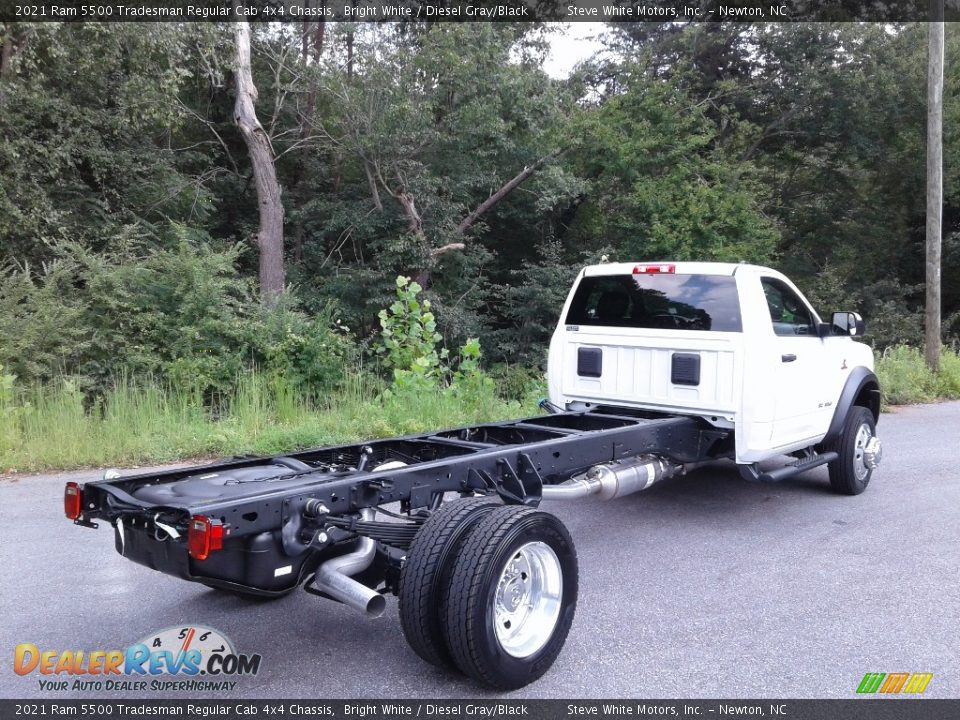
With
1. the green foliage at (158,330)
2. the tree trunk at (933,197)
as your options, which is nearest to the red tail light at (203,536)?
the green foliage at (158,330)

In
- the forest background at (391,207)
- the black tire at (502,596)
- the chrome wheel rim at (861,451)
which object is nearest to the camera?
the black tire at (502,596)

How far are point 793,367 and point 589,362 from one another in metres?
1.66

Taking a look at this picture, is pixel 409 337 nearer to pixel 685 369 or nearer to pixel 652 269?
pixel 652 269

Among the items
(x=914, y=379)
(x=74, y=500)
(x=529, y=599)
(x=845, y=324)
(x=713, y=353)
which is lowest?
(x=529, y=599)

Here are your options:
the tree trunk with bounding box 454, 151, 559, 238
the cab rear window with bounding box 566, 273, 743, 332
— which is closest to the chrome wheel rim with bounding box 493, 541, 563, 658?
the cab rear window with bounding box 566, 273, 743, 332

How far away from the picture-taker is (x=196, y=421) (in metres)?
9.25

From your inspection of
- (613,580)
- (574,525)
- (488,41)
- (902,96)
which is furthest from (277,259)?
(902,96)

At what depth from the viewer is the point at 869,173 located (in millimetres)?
26594

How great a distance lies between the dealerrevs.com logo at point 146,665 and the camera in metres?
3.78

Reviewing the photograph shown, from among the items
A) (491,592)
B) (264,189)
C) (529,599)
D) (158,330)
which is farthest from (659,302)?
(264,189)

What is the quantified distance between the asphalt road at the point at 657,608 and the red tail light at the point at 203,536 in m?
0.90

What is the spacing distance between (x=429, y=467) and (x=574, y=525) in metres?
2.46

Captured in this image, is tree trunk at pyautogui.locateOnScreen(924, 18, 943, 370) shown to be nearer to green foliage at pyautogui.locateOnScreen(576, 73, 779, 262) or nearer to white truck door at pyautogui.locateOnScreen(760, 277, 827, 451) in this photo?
green foliage at pyautogui.locateOnScreen(576, 73, 779, 262)

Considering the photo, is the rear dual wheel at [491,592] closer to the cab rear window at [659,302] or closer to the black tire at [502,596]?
the black tire at [502,596]
